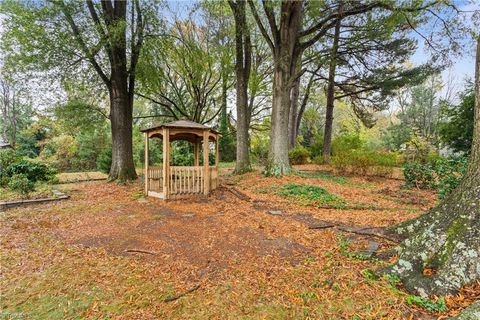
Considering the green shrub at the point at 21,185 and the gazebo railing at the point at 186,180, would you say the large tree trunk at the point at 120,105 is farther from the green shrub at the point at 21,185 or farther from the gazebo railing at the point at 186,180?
the gazebo railing at the point at 186,180

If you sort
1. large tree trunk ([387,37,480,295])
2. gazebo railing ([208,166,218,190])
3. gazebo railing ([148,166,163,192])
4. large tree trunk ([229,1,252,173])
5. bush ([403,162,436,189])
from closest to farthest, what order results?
large tree trunk ([387,37,480,295]) < gazebo railing ([148,166,163,192]) < gazebo railing ([208,166,218,190]) < bush ([403,162,436,189]) < large tree trunk ([229,1,252,173])

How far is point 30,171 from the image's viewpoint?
27.4 feet

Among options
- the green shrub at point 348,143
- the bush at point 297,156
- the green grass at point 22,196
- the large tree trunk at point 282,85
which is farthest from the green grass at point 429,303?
the bush at point 297,156

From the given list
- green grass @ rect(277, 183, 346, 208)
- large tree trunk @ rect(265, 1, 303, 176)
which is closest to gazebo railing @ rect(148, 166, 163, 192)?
green grass @ rect(277, 183, 346, 208)

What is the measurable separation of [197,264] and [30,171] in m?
8.75

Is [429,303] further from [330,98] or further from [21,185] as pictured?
[330,98]

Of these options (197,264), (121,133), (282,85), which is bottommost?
(197,264)

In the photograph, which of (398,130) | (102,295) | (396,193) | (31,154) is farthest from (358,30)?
(31,154)

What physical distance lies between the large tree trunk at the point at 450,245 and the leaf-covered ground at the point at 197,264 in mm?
154

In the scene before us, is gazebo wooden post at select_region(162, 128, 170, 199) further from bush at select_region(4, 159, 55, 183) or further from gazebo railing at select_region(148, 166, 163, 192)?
bush at select_region(4, 159, 55, 183)

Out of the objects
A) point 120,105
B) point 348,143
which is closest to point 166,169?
point 120,105

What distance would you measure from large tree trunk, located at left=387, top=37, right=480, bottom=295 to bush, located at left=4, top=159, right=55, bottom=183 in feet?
34.5

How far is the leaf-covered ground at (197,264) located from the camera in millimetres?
2236

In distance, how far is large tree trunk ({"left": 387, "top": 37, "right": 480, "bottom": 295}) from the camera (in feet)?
7.22
